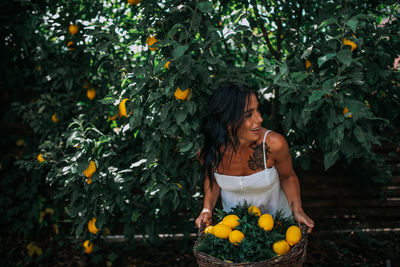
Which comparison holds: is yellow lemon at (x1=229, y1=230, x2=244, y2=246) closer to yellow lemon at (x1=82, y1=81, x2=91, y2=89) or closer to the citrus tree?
the citrus tree

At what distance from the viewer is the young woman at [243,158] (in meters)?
1.72

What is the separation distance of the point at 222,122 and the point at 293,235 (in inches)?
25.2

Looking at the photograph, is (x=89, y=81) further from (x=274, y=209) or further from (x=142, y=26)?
(x=274, y=209)

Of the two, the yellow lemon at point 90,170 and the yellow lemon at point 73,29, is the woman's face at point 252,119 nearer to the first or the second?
the yellow lemon at point 90,170

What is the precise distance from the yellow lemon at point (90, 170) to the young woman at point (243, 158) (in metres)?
0.64

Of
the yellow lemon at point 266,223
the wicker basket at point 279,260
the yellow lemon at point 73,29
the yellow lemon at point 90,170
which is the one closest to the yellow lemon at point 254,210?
the yellow lemon at point 266,223

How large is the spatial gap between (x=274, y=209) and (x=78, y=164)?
44.5 inches

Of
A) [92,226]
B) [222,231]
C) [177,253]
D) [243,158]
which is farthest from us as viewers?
[177,253]

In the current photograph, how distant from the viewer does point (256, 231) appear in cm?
153

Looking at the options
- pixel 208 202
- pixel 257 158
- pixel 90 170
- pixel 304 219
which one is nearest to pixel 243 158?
pixel 257 158

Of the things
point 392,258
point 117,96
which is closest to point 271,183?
point 117,96

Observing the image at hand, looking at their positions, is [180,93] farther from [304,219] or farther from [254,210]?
[304,219]

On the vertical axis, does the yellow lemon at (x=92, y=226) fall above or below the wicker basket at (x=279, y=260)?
below

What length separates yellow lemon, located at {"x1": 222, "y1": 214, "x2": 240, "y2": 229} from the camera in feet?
5.24
